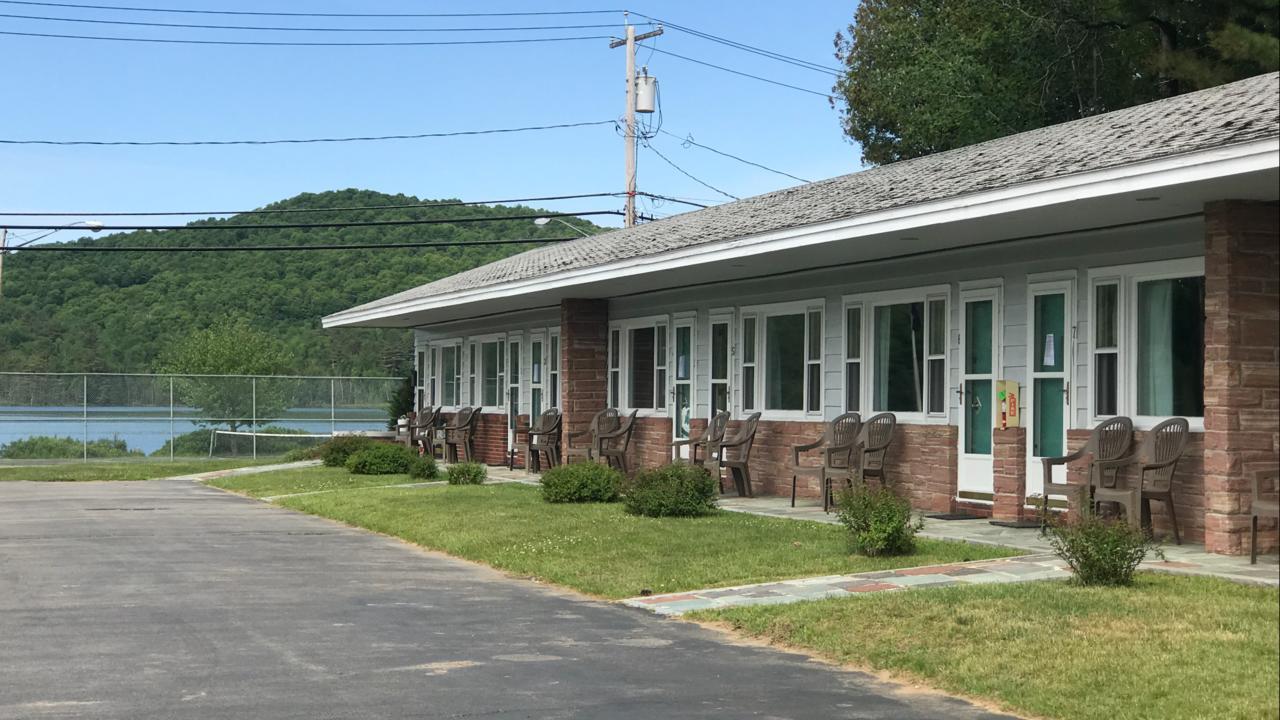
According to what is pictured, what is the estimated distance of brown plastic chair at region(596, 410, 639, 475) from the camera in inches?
883

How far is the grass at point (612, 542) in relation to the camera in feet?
38.6

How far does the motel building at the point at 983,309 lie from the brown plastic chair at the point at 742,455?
1.04 feet

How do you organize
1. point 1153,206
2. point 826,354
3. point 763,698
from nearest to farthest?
1. point 763,698
2. point 1153,206
3. point 826,354

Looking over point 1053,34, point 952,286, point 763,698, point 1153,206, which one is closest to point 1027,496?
point 952,286

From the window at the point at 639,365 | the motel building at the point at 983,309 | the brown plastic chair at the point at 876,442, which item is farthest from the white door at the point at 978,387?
the window at the point at 639,365

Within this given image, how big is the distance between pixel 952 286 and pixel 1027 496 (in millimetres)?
2637

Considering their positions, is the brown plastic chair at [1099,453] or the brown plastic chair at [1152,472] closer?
the brown plastic chair at [1152,472]

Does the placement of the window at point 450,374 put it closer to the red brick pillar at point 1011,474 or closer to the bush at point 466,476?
the bush at point 466,476

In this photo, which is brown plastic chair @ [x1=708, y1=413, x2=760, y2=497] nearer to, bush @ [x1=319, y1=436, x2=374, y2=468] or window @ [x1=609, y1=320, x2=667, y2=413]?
window @ [x1=609, y1=320, x2=667, y2=413]

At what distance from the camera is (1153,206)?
40.0ft

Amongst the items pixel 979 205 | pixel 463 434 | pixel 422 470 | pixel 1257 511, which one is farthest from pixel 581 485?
pixel 463 434

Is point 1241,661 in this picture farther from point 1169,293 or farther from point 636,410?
point 636,410

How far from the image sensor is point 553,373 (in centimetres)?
2634

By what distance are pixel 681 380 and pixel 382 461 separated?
21.9 ft
